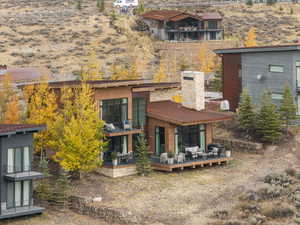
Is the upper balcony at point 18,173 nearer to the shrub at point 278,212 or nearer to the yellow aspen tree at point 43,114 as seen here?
the yellow aspen tree at point 43,114

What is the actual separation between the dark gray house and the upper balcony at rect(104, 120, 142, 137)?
949 centimetres

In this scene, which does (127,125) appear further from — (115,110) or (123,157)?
(123,157)

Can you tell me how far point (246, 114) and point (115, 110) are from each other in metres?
11.8

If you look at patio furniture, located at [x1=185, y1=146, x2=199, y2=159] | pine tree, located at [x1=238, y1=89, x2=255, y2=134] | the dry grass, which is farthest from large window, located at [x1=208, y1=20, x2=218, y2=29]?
the dry grass

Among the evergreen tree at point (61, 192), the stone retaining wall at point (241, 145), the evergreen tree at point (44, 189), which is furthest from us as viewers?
the stone retaining wall at point (241, 145)

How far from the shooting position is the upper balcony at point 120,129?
172 ft

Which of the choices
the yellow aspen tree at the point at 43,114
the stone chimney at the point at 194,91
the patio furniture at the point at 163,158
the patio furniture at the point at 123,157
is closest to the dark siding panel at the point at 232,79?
the stone chimney at the point at 194,91

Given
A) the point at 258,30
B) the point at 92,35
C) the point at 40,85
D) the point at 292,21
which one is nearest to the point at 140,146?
the point at 40,85

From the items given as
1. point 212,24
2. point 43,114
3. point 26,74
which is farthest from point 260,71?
point 212,24

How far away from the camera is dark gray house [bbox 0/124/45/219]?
42.3 m

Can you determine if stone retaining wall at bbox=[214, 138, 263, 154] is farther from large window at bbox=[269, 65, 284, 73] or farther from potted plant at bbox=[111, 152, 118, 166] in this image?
potted plant at bbox=[111, 152, 118, 166]

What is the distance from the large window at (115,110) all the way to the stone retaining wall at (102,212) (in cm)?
926

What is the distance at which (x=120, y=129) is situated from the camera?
5344 centimetres

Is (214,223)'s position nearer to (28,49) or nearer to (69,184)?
(69,184)
